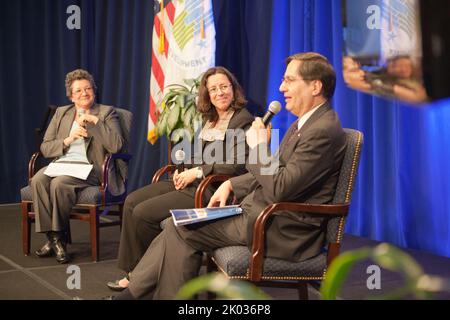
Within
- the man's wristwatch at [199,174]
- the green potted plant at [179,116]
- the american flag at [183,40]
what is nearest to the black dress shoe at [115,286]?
the man's wristwatch at [199,174]

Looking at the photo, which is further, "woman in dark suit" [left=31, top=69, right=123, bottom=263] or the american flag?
the american flag

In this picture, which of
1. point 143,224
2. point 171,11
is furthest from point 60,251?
point 171,11

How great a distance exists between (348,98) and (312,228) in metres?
2.46

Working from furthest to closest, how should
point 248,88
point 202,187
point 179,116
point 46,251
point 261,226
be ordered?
point 248,88 → point 179,116 → point 46,251 → point 202,187 → point 261,226

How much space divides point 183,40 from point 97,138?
1430 millimetres

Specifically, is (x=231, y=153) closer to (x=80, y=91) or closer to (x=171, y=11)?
(x=80, y=91)

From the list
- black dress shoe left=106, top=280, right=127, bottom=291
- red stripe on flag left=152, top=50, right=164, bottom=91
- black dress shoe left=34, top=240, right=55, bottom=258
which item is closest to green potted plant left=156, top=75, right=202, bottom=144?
red stripe on flag left=152, top=50, right=164, bottom=91

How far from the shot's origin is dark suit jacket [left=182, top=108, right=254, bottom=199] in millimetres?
3375

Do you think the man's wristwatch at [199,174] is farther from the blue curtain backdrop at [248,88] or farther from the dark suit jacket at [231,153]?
the blue curtain backdrop at [248,88]

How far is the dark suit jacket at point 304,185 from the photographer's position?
2.38m

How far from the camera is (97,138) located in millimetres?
4141

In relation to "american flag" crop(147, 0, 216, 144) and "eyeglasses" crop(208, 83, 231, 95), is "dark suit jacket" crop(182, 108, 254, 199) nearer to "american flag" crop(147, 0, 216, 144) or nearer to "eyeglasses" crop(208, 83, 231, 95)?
"eyeglasses" crop(208, 83, 231, 95)

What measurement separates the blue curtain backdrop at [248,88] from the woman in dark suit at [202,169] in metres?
1.08

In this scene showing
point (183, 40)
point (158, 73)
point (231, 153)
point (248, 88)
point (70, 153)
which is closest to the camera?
point (231, 153)
